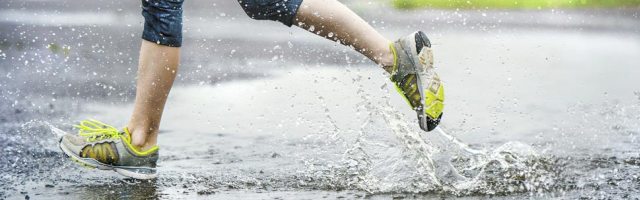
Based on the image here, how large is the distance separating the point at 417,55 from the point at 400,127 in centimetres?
30

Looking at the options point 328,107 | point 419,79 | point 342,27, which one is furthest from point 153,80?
point 328,107

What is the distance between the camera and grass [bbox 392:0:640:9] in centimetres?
1155

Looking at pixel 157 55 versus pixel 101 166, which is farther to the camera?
pixel 101 166

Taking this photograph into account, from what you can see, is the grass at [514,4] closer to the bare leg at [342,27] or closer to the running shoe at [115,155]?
the bare leg at [342,27]

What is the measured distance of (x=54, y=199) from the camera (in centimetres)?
410

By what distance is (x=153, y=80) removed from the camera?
4.39 meters

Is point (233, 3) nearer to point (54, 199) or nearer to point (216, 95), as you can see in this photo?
point (216, 95)

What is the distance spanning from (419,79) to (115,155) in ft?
3.94

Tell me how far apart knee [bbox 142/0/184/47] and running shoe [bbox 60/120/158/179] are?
0.41 meters

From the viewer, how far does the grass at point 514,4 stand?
11547 mm

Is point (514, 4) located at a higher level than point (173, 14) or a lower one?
lower

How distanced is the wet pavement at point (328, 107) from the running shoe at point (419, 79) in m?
0.10

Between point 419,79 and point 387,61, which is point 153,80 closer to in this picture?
point 387,61

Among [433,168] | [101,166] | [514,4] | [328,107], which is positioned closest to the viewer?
[433,168]
